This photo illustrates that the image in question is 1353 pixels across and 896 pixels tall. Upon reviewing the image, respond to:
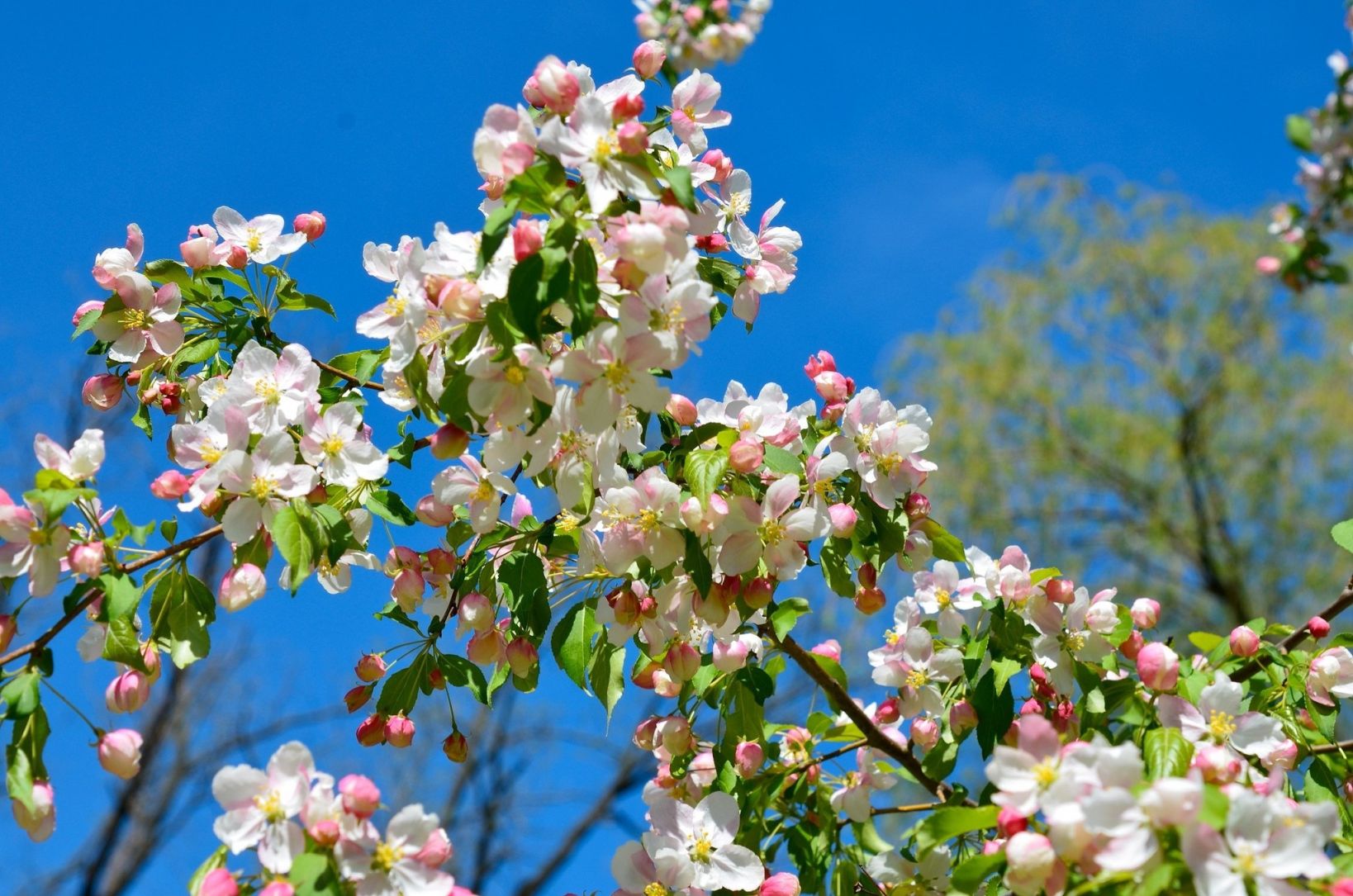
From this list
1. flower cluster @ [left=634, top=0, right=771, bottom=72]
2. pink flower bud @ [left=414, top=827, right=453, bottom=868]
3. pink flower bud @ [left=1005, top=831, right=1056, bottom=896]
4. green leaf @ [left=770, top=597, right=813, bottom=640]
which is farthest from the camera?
flower cluster @ [left=634, top=0, right=771, bottom=72]

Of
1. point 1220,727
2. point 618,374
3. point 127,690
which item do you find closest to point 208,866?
point 127,690

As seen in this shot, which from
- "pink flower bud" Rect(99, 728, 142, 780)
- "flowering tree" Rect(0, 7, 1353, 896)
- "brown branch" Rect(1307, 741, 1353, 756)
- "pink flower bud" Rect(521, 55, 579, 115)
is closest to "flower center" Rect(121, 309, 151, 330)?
"flowering tree" Rect(0, 7, 1353, 896)

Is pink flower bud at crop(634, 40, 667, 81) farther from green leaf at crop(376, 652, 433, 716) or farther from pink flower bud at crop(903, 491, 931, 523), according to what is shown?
green leaf at crop(376, 652, 433, 716)

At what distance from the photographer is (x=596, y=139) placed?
1.33 metres

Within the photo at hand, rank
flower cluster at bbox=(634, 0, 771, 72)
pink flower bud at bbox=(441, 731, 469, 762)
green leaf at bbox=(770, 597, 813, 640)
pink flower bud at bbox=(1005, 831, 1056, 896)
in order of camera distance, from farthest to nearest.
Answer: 1. flower cluster at bbox=(634, 0, 771, 72)
2. pink flower bud at bbox=(441, 731, 469, 762)
3. green leaf at bbox=(770, 597, 813, 640)
4. pink flower bud at bbox=(1005, 831, 1056, 896)

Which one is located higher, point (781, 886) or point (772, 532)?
point (772, 532)

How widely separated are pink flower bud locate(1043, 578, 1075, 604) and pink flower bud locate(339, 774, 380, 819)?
1.01 meters

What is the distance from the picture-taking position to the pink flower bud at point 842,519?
1580mm

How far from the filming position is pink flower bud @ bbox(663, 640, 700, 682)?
5.42 ft

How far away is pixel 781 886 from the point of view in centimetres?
157

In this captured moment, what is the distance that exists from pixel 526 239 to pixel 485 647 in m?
0.65

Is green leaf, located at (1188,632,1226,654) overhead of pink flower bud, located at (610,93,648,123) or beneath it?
beneath

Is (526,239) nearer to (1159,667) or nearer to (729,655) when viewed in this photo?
(729,655)

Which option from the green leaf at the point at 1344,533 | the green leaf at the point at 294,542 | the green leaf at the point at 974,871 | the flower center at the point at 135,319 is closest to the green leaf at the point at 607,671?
the green leaf at the point at 294,542
